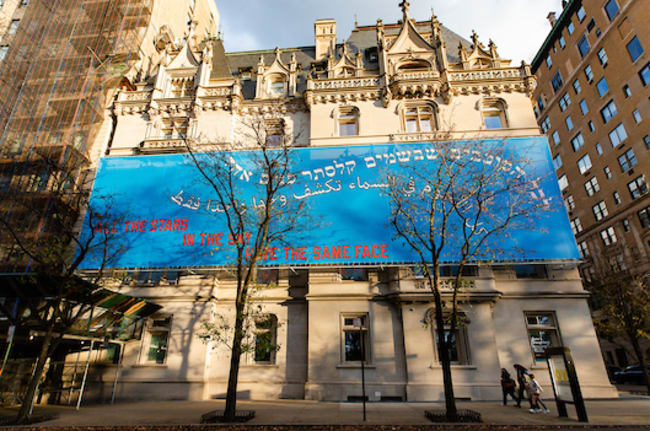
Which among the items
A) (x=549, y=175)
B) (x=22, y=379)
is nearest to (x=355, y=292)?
(x=549, y=175)

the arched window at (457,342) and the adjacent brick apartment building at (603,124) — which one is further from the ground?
the adjacent brick apartment building at (603,124)

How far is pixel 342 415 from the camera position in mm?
11641

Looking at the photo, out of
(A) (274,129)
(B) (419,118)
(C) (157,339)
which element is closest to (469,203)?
(B) (419,118)

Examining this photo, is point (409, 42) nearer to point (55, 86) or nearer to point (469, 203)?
point (469, 203)

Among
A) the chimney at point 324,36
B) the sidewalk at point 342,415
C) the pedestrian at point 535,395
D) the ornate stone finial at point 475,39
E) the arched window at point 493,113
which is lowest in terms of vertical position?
the sidewalk at point 342,415

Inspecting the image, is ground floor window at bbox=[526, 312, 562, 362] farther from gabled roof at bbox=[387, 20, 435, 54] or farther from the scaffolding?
the scaffolding

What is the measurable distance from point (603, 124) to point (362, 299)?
143 ft

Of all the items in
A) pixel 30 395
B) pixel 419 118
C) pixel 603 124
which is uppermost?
pixel 603 124

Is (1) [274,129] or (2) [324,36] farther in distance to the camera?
(2) [324,36]

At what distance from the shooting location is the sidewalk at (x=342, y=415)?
1044 cm

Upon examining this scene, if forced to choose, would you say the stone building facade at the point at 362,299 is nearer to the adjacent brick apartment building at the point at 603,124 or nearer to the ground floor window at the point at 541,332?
the ground floor window at the point at 541,332

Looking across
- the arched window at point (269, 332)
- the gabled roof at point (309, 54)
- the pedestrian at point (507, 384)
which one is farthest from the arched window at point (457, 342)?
the gabled roof at point (309, 54)

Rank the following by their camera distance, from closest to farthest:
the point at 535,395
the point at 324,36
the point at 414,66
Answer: the point at 535,395 → the point at 414,66 → the point at 324,36

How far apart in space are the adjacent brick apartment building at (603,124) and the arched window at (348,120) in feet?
86.8
